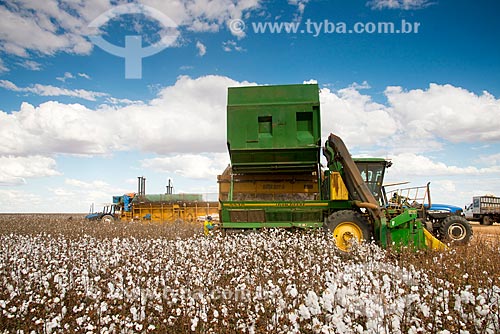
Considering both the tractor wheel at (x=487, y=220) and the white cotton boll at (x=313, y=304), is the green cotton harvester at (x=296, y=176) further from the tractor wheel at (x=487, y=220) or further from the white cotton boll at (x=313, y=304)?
the tractor wheel at (x=487, y=220)

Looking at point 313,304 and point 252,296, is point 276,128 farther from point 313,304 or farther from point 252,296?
point 313,304

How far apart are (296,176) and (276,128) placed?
1.76 metres

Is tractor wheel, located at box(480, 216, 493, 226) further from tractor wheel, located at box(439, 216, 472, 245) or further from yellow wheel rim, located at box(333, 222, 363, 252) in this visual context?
yellow wheel rim, located at box(333, 222, 363, 252)

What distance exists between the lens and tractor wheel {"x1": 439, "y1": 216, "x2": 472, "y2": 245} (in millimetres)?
11758

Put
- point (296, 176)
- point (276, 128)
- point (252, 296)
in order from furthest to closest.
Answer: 1. point (296, 176)
2. point (276, 128)
3. point (252, 296)

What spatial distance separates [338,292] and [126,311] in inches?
120

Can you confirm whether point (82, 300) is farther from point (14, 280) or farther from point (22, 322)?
point (14, 280)

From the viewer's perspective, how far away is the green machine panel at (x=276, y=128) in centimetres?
1055

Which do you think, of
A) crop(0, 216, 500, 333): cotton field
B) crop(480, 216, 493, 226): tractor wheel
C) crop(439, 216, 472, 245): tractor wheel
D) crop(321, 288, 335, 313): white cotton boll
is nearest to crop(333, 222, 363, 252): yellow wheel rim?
crop(0, 216, 500, 333): cotton field

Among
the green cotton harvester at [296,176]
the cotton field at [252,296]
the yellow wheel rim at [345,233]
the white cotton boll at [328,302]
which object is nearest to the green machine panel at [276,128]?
the green cotton harvester at [296,176]

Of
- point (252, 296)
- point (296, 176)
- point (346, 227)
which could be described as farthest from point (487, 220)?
point (252, 296)

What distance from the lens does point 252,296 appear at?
4.89 m

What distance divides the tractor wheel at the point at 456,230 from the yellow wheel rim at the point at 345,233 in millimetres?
4454

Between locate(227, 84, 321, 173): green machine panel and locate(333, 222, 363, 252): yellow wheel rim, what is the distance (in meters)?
2.34
